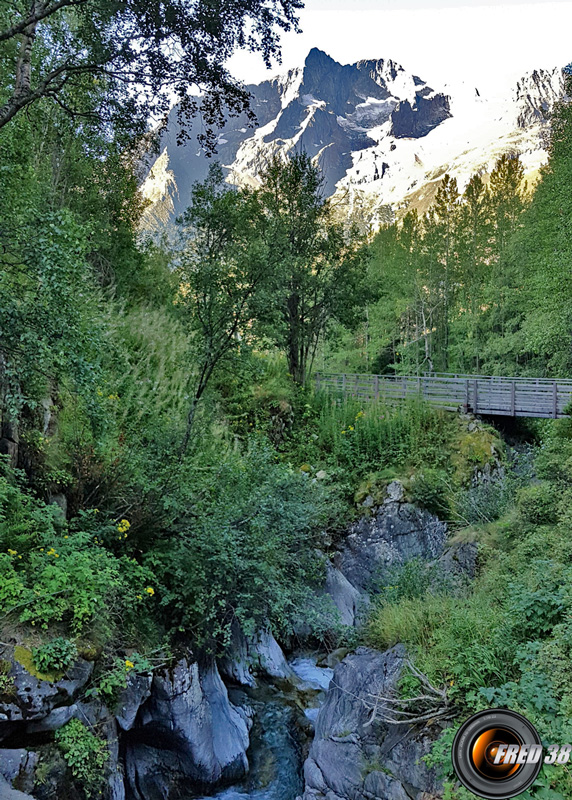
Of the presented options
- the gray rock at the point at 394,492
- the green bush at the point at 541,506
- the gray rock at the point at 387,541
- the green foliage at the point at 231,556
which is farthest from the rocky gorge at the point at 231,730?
the gray rock at the point at 394,492

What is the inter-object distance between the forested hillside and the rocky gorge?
0.03m

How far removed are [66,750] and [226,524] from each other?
245 centimetres

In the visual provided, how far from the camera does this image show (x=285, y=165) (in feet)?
42.8

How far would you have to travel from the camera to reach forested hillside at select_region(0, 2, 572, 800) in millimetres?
3826

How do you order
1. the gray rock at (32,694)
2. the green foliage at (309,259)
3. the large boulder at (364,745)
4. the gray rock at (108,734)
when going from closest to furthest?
the gray rock at (32,694)
the gray rock at (108,734)
the large boulder at (364,745)
the green foliage at (309,259)

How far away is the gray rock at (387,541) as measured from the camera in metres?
9.66

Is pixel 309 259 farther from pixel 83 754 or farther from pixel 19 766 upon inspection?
pixel 19 766

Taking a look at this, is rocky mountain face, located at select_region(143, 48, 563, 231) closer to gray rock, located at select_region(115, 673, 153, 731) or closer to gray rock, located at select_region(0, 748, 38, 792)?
gray rock, located at select_region(115, 673, 153, 731)

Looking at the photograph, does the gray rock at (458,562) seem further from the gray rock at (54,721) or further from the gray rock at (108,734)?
the gray rock at (54,721)

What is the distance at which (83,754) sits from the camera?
3543 mm

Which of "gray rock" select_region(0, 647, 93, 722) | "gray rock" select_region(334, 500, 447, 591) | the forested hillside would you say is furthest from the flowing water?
"gray rock" select_region(334, 500, 447, 591)

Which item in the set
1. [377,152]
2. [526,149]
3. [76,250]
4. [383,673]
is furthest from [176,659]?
[377,152]

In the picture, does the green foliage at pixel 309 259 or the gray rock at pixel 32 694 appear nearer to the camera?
the gray rock at pixel 32 694

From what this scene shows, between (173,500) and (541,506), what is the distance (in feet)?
16.9
